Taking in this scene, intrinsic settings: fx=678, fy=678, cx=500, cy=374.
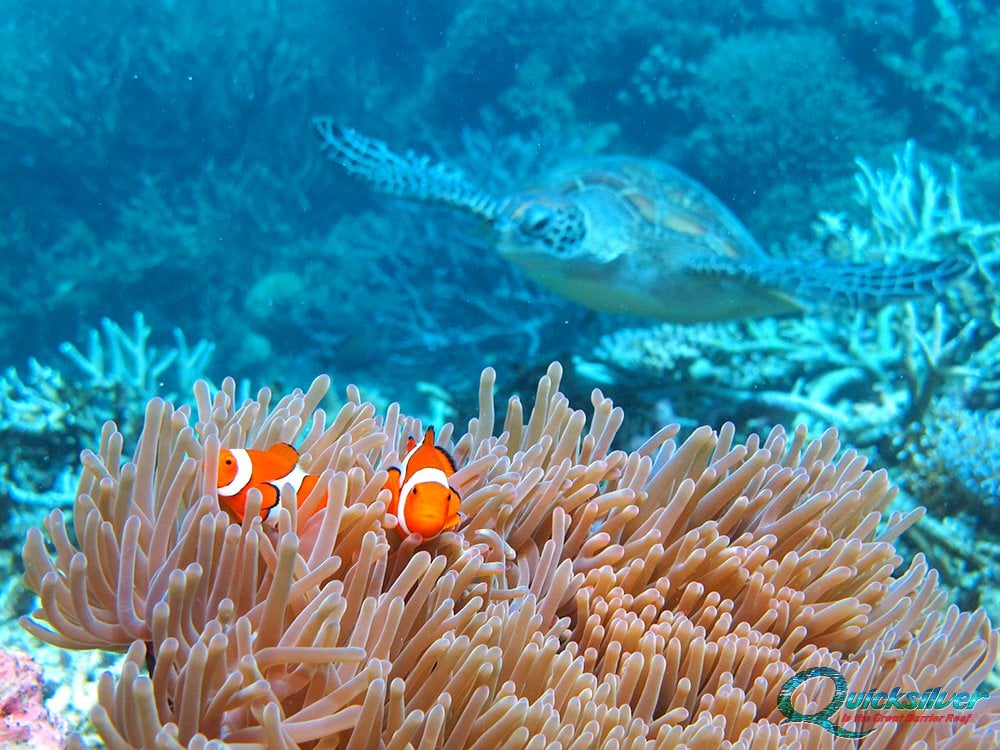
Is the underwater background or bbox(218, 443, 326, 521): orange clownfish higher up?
the underwater background

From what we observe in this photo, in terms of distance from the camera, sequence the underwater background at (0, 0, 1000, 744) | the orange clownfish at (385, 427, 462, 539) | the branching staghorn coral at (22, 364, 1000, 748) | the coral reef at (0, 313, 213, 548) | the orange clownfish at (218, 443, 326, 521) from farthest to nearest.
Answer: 1. the underwater background at (0, 0, 1000, 744)
2. the coral reef at (0, 313, 213, 548)
3. the orange clownfish at (218, 443, 326, 521)
4. the orange clownfish at (385, 427, 462, 539)
5. the branching staghorn coral at (22, 364, 1000, 748)

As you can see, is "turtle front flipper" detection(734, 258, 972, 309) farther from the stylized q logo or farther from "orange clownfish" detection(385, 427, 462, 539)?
"orange clownfish" detection(385, 427, 462, 539)

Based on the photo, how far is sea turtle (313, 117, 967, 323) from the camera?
14.8ft

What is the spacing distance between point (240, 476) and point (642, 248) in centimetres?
389

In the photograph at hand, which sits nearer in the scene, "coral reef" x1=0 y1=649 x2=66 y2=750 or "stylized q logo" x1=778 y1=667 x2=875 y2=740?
"stylized q logo" x1=778 y1=667 x2=875 y2=740

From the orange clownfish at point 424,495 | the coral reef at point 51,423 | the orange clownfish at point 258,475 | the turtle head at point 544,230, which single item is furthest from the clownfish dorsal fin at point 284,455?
the turtle head at point 544,230

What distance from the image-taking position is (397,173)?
5.85m

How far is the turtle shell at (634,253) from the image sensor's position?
4.85 metres

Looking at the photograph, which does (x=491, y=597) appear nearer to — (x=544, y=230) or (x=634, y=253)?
(x=544, y=230)

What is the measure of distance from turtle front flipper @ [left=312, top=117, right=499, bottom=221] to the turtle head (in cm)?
36

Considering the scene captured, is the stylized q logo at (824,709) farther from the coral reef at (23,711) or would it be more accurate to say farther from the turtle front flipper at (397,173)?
the turtle front flipper at (397,173)

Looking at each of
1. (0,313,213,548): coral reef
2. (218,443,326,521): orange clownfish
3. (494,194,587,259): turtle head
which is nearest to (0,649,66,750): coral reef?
(218,443,326,521): orange clownfish

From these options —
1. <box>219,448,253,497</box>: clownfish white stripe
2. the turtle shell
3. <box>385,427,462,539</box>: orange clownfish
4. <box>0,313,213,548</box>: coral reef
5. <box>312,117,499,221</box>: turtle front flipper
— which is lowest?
<box>385,427,462,539</box>: orange clownfish

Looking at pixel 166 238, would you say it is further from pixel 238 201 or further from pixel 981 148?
pixel 981 148
